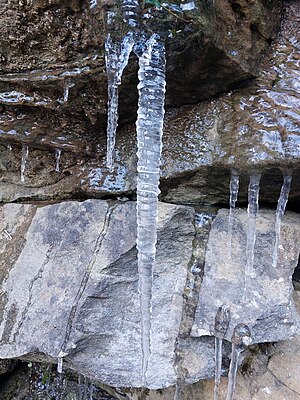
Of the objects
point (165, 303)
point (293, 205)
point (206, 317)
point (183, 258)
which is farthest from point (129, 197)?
point (293, 205)

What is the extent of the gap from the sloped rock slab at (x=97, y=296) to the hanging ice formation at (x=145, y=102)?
0.30m

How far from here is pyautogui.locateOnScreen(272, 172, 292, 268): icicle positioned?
2357 mm

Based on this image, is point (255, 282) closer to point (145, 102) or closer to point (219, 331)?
point (219, 331)

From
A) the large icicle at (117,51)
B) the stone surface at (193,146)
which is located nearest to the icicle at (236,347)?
the stone surface at (193,146)

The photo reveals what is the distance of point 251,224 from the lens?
7.91ft

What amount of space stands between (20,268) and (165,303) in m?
1.00

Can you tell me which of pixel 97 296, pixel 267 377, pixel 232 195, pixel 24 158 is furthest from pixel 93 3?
pixel 267 377

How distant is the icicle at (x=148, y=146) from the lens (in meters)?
1.99

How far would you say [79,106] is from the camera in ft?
8.43

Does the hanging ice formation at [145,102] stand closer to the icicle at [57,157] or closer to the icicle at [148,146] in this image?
the icicle at [148,146]

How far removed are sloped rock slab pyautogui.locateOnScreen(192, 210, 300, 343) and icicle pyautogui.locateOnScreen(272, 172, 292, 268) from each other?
32 millimetres

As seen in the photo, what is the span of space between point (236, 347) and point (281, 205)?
92 centimetres

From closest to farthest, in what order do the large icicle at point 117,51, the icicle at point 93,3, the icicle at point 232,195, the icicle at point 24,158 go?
the large icicle at point 117,51, the icicle at point 93,3, the icicle at point 232,195, the icicle at point 24,158

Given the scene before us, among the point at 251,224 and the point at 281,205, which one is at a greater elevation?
the point at 281,205
